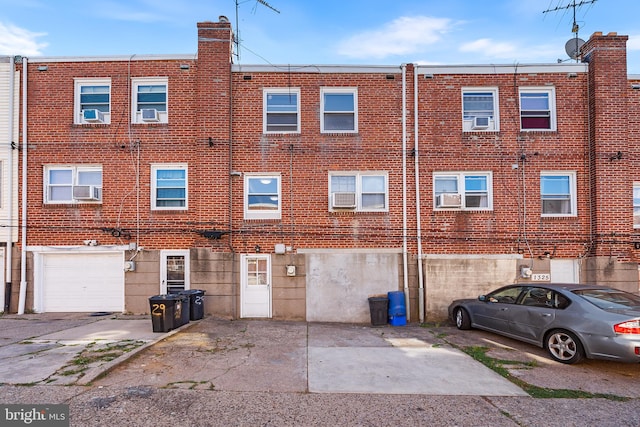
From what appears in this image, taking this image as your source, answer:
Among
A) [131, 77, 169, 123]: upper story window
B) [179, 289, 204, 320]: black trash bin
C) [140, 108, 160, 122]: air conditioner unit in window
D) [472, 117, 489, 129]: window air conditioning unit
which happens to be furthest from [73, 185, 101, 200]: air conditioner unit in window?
[472, 117, 489, 129]: window air conditioning unit

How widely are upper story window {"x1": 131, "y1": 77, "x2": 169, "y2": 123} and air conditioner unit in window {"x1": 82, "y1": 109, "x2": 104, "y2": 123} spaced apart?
0.91m

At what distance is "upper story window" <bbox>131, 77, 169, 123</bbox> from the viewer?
1149cm

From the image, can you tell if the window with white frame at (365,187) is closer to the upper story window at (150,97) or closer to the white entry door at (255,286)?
the white entry door at (255,286)

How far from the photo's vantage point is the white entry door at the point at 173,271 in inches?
437

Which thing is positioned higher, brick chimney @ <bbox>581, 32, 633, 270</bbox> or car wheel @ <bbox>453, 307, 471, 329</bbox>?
brick chimney @ <bbox>581, 32, 633, 270</bbox>

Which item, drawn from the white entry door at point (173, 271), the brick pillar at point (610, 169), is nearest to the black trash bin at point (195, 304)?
Answer: the white entry door at point (173, 271)

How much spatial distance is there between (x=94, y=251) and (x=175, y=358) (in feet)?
20.3

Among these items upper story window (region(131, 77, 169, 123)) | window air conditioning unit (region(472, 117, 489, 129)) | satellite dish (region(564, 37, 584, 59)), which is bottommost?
window air conditioning unit (region(472, 117, 489, 129))

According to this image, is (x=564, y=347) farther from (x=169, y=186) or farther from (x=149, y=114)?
(x=149, y=114)

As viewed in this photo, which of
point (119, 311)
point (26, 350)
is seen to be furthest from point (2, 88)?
point (26, 350)

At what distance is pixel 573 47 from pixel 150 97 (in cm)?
1347

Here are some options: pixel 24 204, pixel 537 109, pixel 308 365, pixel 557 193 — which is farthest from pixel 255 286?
pixel 537 109

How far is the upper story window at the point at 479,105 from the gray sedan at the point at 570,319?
5359mm

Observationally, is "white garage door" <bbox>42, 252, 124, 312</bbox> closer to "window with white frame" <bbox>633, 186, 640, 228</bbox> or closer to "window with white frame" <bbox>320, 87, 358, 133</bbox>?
"window with white frame" <bbox>320, 87, 358, 133</bbox>
